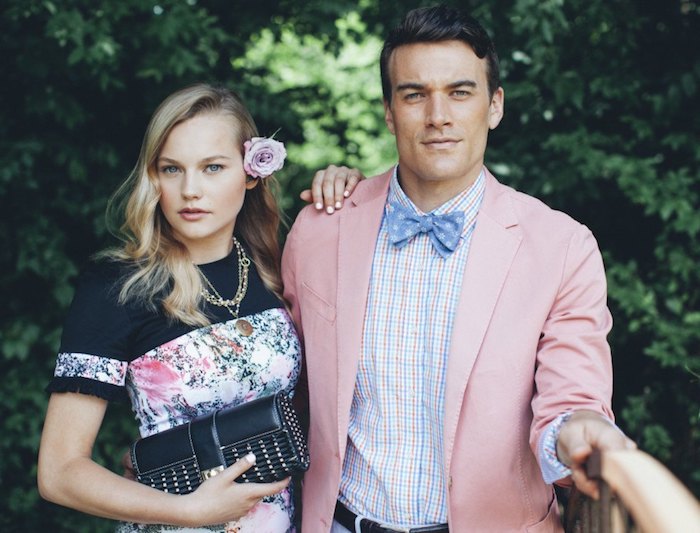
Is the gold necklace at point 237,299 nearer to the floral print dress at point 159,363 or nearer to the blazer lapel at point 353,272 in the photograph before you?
the floral print dress at point 159,363

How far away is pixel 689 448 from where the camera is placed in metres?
3.71

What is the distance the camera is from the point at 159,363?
2.29m

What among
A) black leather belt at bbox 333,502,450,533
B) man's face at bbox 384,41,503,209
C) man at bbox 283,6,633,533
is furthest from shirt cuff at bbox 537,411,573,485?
man's face at bbox 384,41,503,209

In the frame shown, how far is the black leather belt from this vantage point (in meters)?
2.28

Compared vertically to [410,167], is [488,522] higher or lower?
lower

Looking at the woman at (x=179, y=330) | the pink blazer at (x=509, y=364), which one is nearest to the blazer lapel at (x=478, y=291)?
the pink blazer at (x=509, y=364)

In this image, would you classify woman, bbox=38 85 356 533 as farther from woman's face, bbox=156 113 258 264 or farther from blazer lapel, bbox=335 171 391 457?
blazer lapel, bbox=335 171 391 457

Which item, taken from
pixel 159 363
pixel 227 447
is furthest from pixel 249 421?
pixel 159 363

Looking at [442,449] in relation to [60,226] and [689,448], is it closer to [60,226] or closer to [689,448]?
[689,448]

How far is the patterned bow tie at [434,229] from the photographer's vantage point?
7.90ft

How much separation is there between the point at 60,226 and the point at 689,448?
122 inches

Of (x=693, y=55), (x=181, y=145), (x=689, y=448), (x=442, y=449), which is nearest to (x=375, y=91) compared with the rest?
(x=693, y=55)

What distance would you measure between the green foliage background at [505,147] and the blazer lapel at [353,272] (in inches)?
48.7

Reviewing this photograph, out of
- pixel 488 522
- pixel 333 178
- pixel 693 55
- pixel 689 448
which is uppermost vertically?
pixel 693 55
